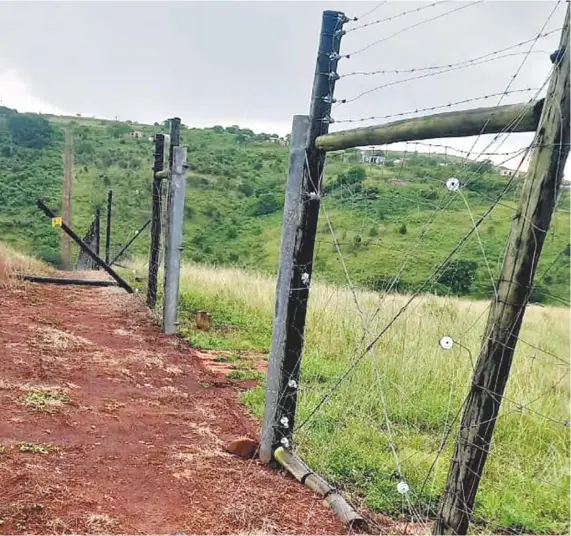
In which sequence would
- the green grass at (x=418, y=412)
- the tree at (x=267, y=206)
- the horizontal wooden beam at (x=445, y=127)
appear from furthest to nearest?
the tree at (x=267, y=206)
the green grass at (x=418, y=412)
the horizontal wooden beam at (x=445, y=127)

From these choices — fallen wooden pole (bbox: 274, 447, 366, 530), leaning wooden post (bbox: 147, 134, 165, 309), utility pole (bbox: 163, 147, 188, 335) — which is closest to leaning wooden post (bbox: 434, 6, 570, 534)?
fallen wooden pole (bbox: 274, 447, 366, 530)

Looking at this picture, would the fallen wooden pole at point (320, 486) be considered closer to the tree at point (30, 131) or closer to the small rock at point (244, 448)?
the small rock at point (244, 448)

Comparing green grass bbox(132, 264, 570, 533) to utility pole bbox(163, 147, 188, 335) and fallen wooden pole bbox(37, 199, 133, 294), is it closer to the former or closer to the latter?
utility pole bbox(163, 147, 188, 335)

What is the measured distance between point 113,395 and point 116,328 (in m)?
2.80

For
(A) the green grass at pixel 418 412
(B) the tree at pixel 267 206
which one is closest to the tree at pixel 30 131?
(B) the tree at pixel 267 206

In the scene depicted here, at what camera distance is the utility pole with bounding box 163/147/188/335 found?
7395mm

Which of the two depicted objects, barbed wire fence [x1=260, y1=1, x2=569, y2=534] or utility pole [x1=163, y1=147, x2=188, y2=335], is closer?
barbed wire fence [x1=260, y1=1, x2=569, y2=534]

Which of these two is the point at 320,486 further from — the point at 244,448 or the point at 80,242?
the point at 80,242

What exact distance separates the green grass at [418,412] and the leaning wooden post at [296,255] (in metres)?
0.27

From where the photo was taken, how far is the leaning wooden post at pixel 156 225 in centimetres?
853

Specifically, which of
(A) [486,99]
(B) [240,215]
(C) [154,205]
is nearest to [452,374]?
(A) [486,99]

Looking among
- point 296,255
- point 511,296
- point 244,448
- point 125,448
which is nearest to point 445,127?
point 511,296

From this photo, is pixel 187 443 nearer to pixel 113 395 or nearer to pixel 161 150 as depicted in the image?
pixel 113 395

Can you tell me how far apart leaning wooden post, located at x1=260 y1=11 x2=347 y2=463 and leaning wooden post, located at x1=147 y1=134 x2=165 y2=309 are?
200 inches
